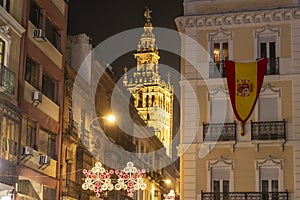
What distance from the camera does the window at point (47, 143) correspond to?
120 ft

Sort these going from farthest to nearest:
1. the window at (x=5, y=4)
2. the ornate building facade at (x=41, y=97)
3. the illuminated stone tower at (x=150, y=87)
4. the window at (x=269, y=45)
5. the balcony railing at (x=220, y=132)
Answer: the illuminated stone tower at (x=150, y=87) → the window at (x=269, y=45) → the balcony railing at (x=220, y=132) → the ornate building facade at (x=41, y=97) → the window at (x=5, y=4)

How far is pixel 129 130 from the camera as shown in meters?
59.5

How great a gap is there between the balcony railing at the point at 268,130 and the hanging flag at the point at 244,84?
0.62 m

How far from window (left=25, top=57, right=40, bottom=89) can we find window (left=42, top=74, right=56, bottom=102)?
1018mm

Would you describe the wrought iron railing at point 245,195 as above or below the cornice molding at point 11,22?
below

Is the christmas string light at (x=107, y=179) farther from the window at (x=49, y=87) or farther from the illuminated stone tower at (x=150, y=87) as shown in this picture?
the illuminated stone tower at (x=150, y=87)

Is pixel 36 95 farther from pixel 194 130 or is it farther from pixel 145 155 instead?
pixel 145 155

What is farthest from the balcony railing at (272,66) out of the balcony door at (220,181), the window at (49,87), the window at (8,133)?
the window at (8,133)

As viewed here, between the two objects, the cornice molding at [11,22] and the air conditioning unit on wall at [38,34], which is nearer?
the cornice molding at [11,22]

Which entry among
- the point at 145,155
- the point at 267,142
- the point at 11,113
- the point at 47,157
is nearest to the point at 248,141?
the point at 267,142

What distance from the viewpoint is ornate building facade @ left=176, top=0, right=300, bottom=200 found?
36625 mm

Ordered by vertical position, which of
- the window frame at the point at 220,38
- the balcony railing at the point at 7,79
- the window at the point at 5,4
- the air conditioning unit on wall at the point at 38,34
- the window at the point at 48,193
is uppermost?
the window frame at the point at 220,38

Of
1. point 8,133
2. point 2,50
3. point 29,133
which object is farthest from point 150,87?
point 8,133

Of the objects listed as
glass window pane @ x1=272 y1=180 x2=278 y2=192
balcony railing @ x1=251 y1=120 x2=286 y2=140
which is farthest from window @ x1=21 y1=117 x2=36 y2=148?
glass window pane @ x1=272 y1=180 x2=278 y2=192
